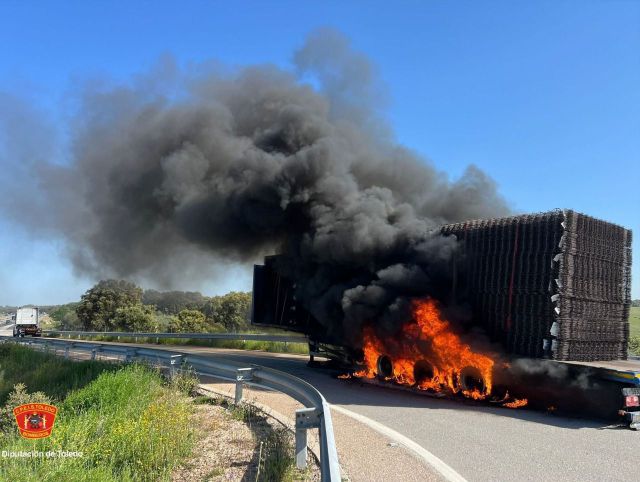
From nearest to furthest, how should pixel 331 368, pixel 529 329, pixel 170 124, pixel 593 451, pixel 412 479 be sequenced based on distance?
pixel 412 479 → pixel 593 451 → pixel 529 329 → pixel 331 368 → pixel 170 124

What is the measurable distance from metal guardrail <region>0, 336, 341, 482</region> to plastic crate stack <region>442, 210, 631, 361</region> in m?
4.49

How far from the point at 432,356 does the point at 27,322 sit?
38.7m

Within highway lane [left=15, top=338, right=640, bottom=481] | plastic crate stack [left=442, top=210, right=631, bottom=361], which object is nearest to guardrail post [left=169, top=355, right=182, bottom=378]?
highway lane [left=15, top=338, right=640, bottom=481]

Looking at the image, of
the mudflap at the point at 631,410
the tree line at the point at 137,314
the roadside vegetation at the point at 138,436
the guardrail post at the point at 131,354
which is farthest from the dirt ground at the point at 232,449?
the tree line at the point at 137,314

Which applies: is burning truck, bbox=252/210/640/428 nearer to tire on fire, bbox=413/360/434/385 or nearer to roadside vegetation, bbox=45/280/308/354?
tire on fire, bbox=413/360/434/385

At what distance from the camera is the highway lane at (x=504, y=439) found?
5.51 meters

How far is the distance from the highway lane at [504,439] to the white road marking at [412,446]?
107 millimetres

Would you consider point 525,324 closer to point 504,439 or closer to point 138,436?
point 504,439

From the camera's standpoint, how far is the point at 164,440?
A: 235 inches

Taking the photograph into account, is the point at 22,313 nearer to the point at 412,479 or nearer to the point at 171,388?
the point at 171,388

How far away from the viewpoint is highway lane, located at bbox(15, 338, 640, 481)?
5.51 metres

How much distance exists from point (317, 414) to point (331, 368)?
30.9ft

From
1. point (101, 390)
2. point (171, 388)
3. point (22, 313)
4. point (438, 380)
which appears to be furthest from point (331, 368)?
point (22, 313)

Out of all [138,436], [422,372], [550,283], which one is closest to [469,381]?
[422,372]
